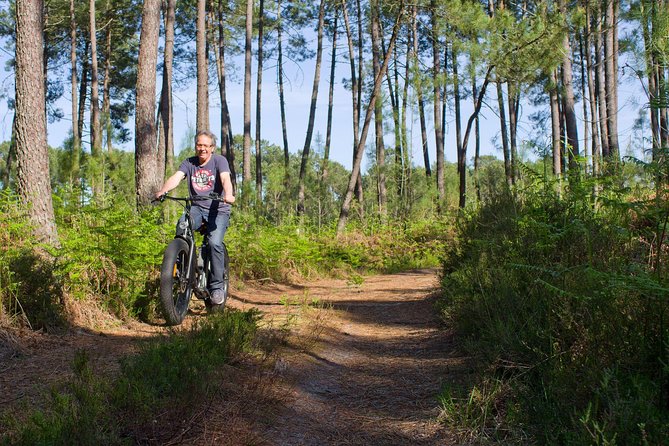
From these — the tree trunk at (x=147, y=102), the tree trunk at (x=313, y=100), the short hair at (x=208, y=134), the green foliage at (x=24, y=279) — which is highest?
the tree trunk at (x=313, y=100)

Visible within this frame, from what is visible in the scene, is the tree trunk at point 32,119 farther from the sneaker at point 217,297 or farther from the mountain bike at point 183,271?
the sneaker at point 217,297

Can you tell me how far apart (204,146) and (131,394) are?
345cm

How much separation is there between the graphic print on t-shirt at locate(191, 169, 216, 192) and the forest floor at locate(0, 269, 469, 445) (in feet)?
4.65

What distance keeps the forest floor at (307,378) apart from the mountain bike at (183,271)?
34cm

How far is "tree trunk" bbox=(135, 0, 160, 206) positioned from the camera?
29.9ft

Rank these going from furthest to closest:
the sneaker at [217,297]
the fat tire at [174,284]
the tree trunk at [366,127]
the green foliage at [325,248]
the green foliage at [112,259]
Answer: the tree trunk at [366,127] < the green foliage at [325,248] < the sneaker at [217,297] < the green foliage at [112,259] < the fat tire at [174,284]

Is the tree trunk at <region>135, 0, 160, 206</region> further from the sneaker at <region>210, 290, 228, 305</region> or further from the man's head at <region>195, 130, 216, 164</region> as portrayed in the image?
the sneaker at <region>210, 290, 228, 305</region>

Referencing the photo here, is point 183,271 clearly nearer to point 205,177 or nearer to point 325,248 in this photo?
point 205,177

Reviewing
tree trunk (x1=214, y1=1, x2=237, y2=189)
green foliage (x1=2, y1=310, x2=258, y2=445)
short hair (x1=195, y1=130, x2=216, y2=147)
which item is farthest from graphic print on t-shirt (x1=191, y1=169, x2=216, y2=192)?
tree trunk (x1=214, y1=1, x2=237, y2=189)

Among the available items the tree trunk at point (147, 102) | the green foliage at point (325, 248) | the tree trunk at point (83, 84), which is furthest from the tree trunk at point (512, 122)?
the tree trunk at point (83, 84)

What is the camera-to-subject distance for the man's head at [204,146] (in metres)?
5.95

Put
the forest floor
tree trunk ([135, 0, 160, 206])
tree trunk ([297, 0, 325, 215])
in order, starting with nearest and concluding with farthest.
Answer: the forest floor, tree trunk ([135, 0, 160, 206]), tree trunk ([297, 0, 325, 215])

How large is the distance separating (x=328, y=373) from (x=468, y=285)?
174 centimetres

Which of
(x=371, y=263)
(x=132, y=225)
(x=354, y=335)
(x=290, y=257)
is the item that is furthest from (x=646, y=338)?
(x=371, y=263)
